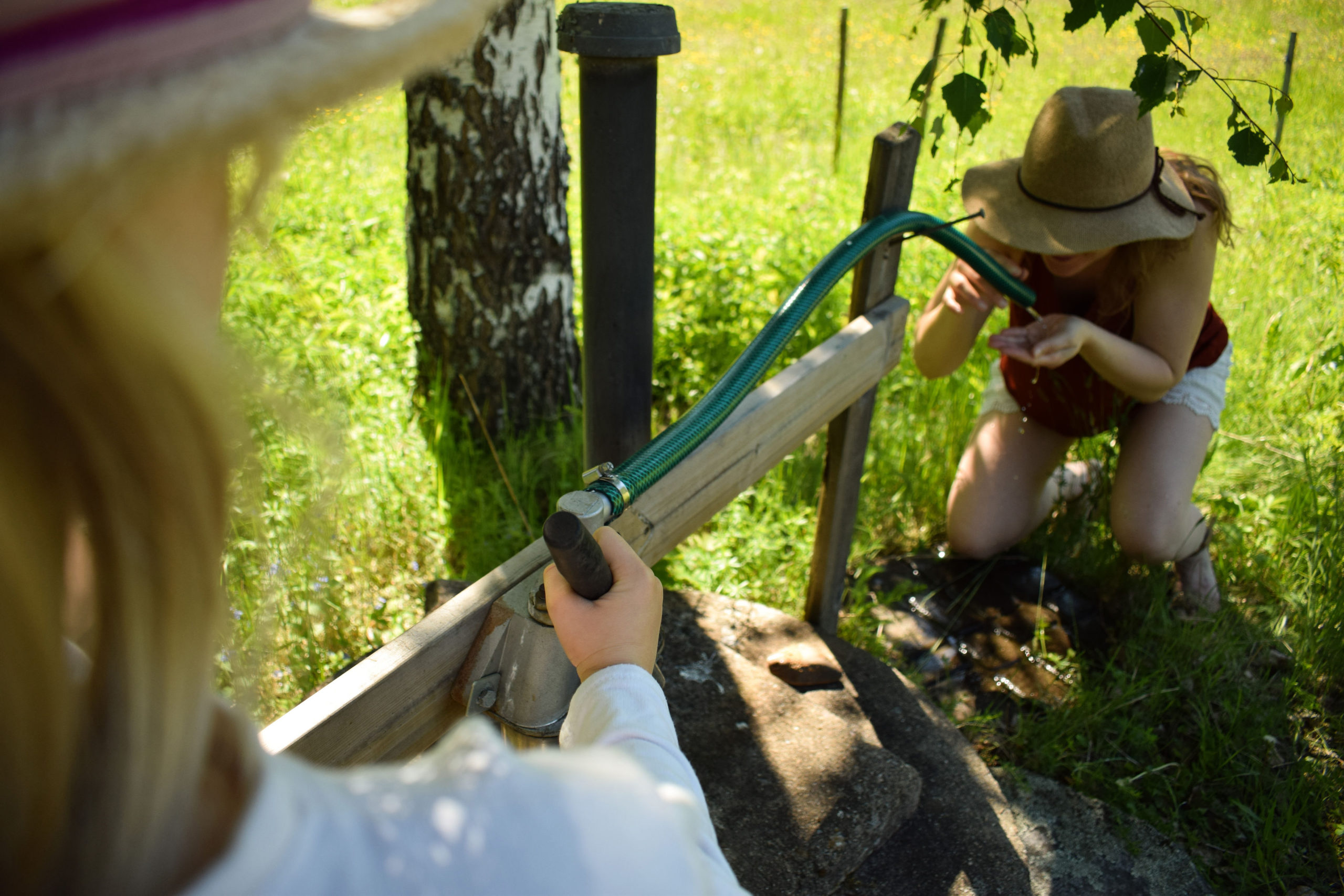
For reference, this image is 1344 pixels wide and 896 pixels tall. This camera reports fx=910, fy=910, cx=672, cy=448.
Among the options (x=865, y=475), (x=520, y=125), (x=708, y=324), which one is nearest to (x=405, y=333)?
(x=520, y=125)

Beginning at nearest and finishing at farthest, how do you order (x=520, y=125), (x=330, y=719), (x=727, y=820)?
1. (x=330, y=719)
2. (x=727, y=820)
3. (x=520, y=125)

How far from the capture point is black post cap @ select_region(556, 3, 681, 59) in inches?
51.4

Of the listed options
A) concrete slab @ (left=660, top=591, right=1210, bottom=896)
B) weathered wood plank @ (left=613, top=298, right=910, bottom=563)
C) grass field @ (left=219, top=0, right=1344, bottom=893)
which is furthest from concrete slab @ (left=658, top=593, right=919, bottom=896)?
grass field @ (left=219, top=0, right=1344, bottom=893)

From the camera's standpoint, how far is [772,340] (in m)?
1.64

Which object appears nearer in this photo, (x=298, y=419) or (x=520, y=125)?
(x=298, y=419)

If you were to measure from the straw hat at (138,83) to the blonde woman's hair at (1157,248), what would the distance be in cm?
241

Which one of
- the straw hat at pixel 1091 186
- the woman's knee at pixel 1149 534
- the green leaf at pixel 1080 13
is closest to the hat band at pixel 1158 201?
the straw hat at pixel 1091 186

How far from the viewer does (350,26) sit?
0.54 m

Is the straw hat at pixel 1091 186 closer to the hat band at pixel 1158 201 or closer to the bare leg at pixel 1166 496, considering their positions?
the hat band at pixel 1158 201

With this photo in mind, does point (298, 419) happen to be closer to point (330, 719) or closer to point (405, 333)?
point (330, 719)

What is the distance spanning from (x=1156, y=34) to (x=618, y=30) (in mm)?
1118

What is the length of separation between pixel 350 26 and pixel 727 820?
64.9 inches

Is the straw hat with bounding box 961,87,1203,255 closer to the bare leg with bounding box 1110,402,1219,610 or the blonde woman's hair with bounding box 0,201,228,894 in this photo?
the bare leg with bounding box 1110,402,1219,610

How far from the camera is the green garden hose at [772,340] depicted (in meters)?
1.36
